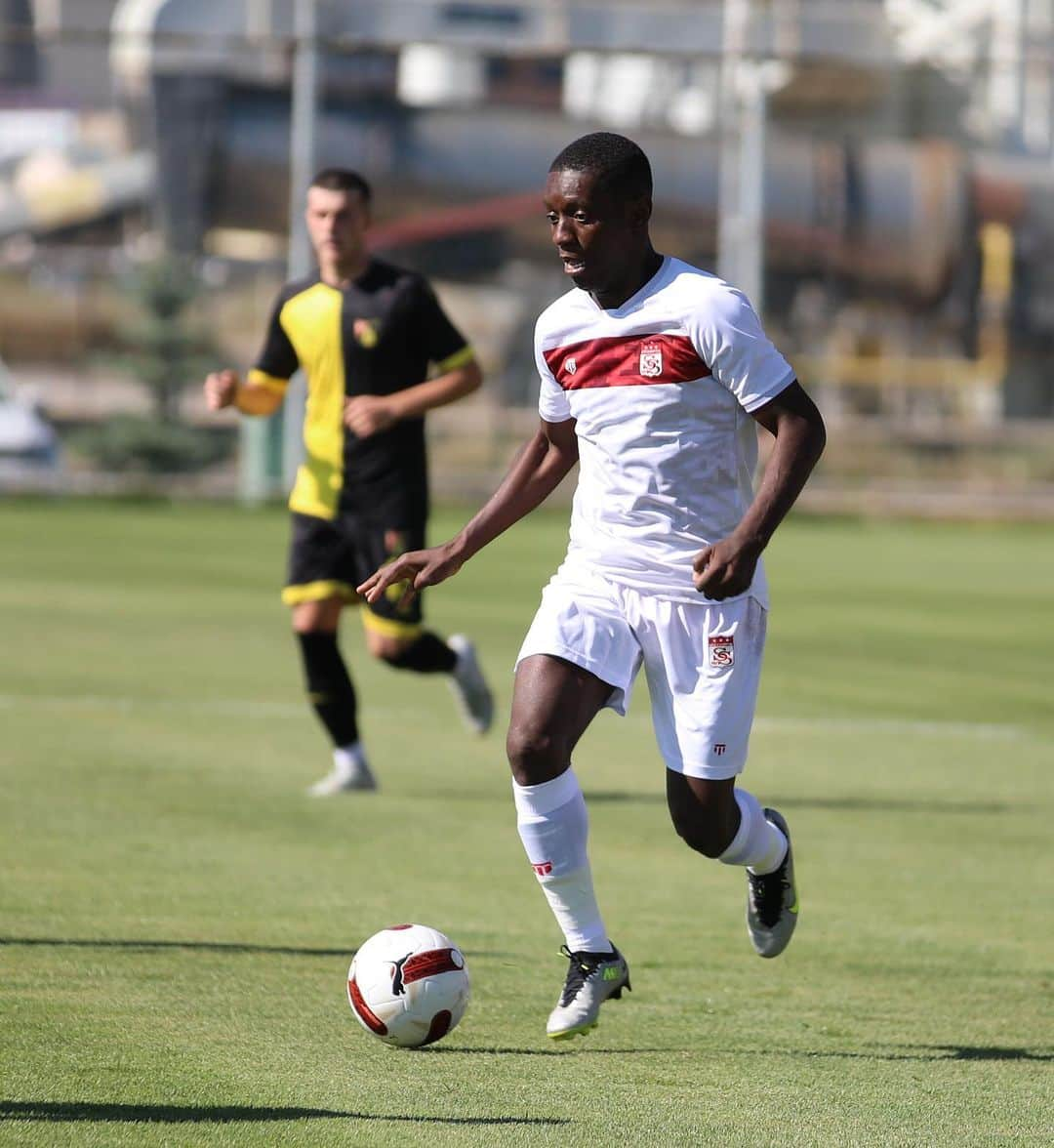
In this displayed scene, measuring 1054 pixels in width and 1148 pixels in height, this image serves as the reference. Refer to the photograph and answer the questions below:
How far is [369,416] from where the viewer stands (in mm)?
8469

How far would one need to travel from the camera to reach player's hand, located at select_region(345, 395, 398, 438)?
843 centimetres

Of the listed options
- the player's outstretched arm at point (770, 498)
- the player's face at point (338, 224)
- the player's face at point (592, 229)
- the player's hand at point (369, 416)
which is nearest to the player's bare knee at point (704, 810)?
the player's outstretched arm at point (770, 498)

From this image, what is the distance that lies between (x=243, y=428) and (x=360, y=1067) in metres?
27.8

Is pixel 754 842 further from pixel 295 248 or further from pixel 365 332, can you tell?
pixel 295 248

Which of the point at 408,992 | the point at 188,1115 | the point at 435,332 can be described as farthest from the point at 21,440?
the point at 188,1115

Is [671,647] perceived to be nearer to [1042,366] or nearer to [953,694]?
[953,694]

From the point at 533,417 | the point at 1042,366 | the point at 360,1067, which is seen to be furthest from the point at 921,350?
the point at 360,1067

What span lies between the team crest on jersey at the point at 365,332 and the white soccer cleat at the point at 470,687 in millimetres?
1450

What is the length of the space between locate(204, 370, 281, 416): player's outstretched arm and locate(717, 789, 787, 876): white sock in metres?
3.14

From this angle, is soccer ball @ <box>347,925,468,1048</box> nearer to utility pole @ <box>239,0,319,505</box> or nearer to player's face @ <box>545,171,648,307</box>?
player's face @ <box>545,171,648,307</box>

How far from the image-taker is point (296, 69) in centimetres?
3272

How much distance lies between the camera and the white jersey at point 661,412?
5098mm

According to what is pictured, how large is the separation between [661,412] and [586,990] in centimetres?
137

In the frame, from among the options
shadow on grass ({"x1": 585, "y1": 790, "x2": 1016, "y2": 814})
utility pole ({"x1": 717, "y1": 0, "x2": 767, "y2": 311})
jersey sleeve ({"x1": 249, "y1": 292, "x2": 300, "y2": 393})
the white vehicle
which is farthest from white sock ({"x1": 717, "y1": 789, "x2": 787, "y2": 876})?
utility pole ({"x1": 717, "y1": 0, "x2": 767, "y2": 311})
